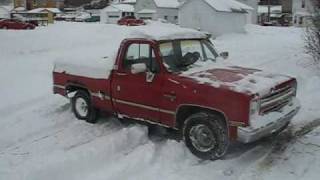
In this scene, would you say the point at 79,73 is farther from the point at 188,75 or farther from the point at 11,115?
the point at 188,75

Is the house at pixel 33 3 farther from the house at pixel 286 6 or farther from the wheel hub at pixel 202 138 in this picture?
the wheel hub at pixel 202 138

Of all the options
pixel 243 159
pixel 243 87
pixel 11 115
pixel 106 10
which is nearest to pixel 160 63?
pixel 243 87

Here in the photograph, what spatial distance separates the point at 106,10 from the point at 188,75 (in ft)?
226

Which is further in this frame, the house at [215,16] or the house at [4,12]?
the house at [4,12]

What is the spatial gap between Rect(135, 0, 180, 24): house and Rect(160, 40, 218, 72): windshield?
54.2 m

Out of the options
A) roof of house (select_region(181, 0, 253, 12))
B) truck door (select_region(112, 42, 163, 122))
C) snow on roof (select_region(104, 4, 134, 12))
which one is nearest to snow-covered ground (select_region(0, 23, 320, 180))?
truck door (select_region(112, 42, 163, 122))

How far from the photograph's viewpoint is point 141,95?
781 cm

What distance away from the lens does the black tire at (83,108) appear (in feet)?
29.7

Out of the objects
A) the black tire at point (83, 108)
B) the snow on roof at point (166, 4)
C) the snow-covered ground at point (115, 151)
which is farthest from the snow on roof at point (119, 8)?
the black tire at point (83, 108)

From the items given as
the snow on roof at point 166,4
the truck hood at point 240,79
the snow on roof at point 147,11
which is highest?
the snow on roof at point 166,4

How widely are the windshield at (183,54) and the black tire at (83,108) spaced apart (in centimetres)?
208

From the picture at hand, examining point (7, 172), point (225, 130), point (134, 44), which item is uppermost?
point (134, 44)

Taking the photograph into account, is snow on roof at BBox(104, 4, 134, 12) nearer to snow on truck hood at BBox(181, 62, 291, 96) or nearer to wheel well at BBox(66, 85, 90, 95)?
wheel well at BBox(66, 85, 90, 95)

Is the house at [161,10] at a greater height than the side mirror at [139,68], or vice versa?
the house at [161,10]
